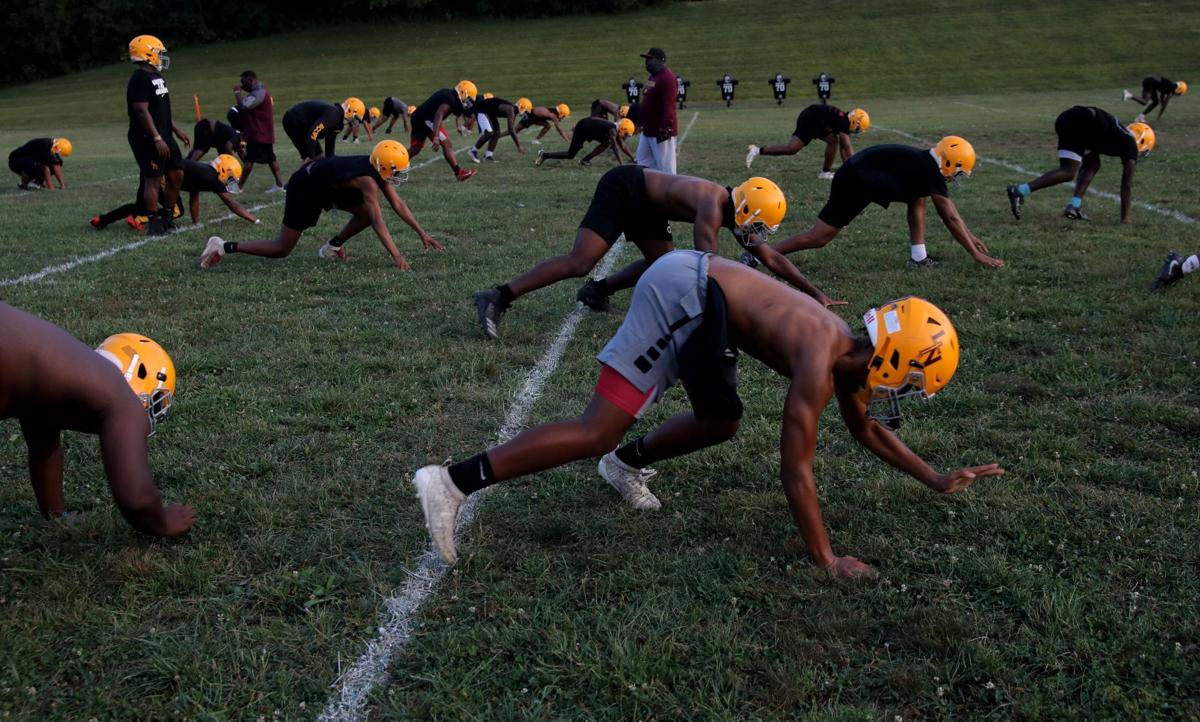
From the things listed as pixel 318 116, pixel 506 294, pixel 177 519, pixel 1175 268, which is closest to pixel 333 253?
pixel 506 294

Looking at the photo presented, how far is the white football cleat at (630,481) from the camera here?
388 cm

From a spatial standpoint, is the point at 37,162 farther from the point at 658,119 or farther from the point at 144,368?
the point at 144,368

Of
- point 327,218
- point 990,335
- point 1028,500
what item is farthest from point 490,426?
point 327,218

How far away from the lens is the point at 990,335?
19.7ft

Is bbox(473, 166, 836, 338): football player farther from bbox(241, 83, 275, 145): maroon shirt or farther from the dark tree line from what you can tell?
the dark tree line

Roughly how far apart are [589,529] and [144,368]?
1.87 metres

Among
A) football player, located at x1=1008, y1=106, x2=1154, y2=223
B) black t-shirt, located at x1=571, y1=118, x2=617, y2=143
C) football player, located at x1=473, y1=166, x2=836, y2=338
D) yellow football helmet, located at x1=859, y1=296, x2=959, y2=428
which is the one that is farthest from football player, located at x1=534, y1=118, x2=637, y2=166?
yellow football helmet, located at x1=859, y1=296, x2=959, y2=428

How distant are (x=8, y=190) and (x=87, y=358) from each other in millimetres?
14724

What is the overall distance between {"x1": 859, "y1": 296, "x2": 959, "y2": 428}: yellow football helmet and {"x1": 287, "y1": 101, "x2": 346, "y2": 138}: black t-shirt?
41.9 ft

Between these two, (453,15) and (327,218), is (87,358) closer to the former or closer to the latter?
(327,218)

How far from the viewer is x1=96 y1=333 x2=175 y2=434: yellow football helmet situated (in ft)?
11.2

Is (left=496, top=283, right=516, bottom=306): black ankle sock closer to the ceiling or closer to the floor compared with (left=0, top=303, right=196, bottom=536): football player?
closer to the floor

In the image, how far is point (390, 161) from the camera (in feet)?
26.6

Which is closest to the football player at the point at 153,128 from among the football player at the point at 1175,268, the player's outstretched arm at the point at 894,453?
the player's outstretched arm at the point at 894,453
